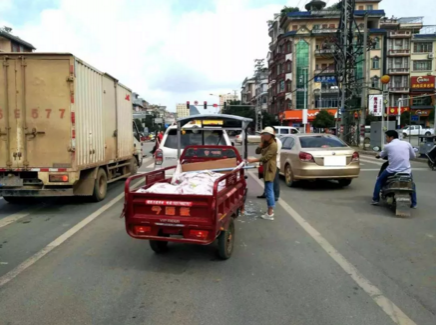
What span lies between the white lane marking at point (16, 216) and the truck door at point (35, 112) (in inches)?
39.0

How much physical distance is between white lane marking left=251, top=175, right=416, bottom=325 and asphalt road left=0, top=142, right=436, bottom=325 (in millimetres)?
15

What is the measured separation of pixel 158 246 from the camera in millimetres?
5414

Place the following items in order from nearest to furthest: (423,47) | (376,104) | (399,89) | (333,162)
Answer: (333,162) < (376,104) < (399,89) < (423,47)

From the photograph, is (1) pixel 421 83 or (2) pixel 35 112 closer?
(2) pixel 35 112

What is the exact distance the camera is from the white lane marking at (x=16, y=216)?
7397mm

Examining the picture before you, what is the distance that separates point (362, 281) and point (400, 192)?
3791 millimetres

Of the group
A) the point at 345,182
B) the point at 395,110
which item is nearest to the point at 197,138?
the point at 345,182

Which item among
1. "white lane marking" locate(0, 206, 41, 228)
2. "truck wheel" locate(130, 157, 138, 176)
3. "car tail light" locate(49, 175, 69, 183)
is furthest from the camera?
"truck wheel" locate(130, 157, 138, 176)

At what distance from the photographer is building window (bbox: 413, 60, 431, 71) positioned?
69.4 metres

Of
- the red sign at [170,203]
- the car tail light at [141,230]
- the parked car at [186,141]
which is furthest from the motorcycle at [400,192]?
the car tail light at [141,230]

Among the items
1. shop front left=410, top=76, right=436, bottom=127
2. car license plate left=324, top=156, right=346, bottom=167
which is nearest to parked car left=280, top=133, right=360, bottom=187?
car license plate left=324, top=156, right=346, bottom=167

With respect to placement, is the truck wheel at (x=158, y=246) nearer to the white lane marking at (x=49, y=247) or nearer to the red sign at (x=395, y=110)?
the white lane marking at (x=49, y=247)

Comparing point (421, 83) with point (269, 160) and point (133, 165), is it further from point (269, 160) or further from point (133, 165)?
point (269, 160)

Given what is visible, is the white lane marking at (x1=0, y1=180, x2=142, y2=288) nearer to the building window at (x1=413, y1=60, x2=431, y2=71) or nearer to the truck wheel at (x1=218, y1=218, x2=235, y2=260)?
the truck wheel at (x1=218, y1=218, x2=235, y2=260)
